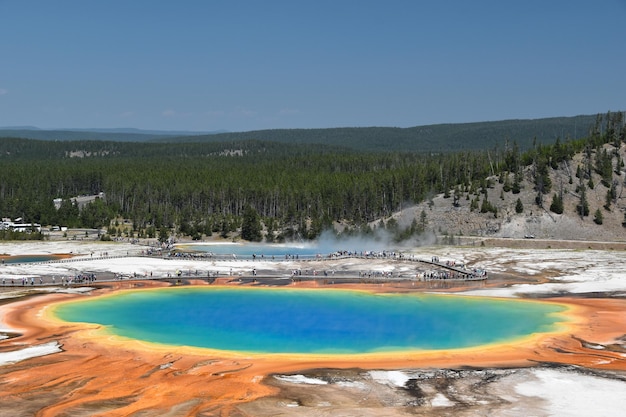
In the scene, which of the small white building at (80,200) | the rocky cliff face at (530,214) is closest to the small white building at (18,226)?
the small white building at (80,200)

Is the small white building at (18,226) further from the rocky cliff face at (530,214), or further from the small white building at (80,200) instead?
the rocky cliff face at (530,214)

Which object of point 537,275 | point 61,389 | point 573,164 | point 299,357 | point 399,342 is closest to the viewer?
point 61,389

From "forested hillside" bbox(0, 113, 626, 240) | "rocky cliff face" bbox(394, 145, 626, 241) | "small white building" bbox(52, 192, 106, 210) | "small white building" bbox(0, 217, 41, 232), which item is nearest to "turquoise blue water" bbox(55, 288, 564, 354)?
"forested hillside" bbox(0, 113, 626, 240)

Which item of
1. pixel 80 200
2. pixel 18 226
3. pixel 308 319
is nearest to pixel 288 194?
pixel 18 226

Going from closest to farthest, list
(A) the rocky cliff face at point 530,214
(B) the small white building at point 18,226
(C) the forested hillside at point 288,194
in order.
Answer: (A) the rocky cliff face at point 530,214, (C) the forested hillside at point 288,194, (B) the small white building at point 18,226

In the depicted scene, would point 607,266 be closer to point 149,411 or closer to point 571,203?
point 571,203

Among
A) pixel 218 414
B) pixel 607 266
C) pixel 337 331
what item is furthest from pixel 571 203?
pixel 218 414

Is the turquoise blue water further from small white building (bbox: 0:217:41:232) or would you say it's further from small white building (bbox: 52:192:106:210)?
small white building (bbox: 52:192:106:210)

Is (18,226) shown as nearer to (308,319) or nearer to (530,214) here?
(530,214)
